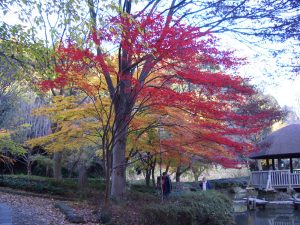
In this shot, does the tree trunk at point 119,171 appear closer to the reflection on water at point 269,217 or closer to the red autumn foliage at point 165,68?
the red autumn foliage at point 165,68

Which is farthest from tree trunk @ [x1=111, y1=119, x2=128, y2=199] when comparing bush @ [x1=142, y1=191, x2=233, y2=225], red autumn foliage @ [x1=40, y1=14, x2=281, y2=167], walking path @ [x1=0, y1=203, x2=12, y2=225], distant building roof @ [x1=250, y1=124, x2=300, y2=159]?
distant building roof @ [x1=250, y1=124, x2=300, y2=159]

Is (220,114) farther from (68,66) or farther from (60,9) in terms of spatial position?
(60,9)

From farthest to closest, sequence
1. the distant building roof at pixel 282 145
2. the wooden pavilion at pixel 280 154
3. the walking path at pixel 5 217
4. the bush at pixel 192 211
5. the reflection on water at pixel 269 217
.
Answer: the wooden pavilion at pixel 280 154 < the distant building roof at pixel 282 145 < the reflection on water at pixel 269 217 < the bush at pixel 192 211 < the walking path at pixel 5 217

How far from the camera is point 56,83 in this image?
37.5ft

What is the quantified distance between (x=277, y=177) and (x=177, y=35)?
15962 millimetres

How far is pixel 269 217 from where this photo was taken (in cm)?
1747

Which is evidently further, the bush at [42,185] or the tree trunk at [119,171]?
the bush at [42,185]

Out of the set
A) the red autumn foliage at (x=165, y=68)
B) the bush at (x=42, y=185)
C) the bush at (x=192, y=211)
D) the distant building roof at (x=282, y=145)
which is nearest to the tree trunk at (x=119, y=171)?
the red autumn foliage at (x=165, y=68)

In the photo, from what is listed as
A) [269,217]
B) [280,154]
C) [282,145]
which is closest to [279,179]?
[280,154]

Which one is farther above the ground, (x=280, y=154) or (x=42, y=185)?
(x=280, y=154)

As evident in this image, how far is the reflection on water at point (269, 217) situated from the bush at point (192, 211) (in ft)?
12.0

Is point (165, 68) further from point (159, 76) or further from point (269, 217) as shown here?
point (269, 217)

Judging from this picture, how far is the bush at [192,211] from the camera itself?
9859 mm

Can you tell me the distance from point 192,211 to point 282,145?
14269 millimetres
